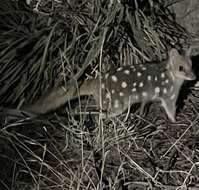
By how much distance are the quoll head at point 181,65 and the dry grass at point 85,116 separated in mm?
253

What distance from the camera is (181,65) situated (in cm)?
401

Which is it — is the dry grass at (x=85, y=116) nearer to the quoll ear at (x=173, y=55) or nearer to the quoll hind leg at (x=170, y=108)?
the quoll hind leg at (x=170, y=108)

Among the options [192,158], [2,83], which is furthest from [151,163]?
[2,83]

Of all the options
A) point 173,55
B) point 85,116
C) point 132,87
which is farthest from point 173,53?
point 85,116

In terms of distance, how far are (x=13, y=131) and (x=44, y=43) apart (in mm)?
620

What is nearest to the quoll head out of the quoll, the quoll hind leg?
the quoll

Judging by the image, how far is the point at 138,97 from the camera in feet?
13.3

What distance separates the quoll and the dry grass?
80 millimetres

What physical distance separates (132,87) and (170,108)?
28cm

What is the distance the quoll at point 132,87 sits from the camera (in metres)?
3.95

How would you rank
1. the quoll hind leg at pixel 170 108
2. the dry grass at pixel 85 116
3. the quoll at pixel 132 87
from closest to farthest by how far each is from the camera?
the dry grass at pixel 85 116 < the quoll at pixel 132 87 < the quoll hind leg at pixel 170 108

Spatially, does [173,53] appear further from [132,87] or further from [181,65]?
[132,87]

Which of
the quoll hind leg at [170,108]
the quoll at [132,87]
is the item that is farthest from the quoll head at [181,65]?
the quoll hind leg at [170,108]

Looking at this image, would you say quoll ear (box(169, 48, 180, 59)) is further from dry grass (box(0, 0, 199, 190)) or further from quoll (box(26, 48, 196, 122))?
dry grass (box(0, 0, 199, 190))
